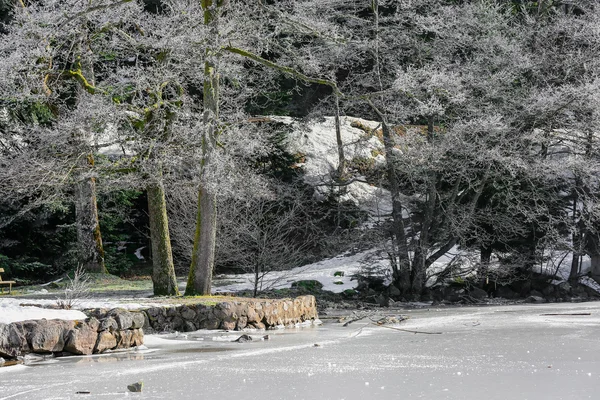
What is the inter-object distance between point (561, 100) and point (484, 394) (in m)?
15.5

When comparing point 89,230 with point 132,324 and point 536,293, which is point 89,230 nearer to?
point 132,324

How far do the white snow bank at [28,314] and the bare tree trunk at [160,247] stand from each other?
5042 millimetres

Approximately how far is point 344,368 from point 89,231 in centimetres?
1380

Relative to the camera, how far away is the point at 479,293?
806 inches

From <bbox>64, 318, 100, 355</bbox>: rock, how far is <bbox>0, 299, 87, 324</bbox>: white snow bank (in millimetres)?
262

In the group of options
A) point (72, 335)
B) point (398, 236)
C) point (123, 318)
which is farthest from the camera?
point (398, 236)

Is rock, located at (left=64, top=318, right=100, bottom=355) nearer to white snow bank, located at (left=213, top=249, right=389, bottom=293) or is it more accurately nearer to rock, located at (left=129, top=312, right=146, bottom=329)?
rock, located at (left=129, top=312, right=146, bottom=329)

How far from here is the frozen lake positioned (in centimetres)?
620

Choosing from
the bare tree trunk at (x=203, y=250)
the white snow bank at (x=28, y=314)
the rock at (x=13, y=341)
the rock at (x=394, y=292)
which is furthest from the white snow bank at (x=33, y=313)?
the rock at (x=394, y=292)

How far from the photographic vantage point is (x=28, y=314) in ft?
30.0

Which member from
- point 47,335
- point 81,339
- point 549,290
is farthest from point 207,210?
point 549,290

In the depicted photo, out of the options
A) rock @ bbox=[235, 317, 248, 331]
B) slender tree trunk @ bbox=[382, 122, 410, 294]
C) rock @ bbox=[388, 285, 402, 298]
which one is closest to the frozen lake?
rock @ bbox=[235, 317, 248, 331]

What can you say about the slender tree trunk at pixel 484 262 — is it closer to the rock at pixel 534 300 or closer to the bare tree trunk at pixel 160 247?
the rock at pixel 534 300

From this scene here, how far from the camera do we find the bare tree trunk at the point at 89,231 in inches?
776
